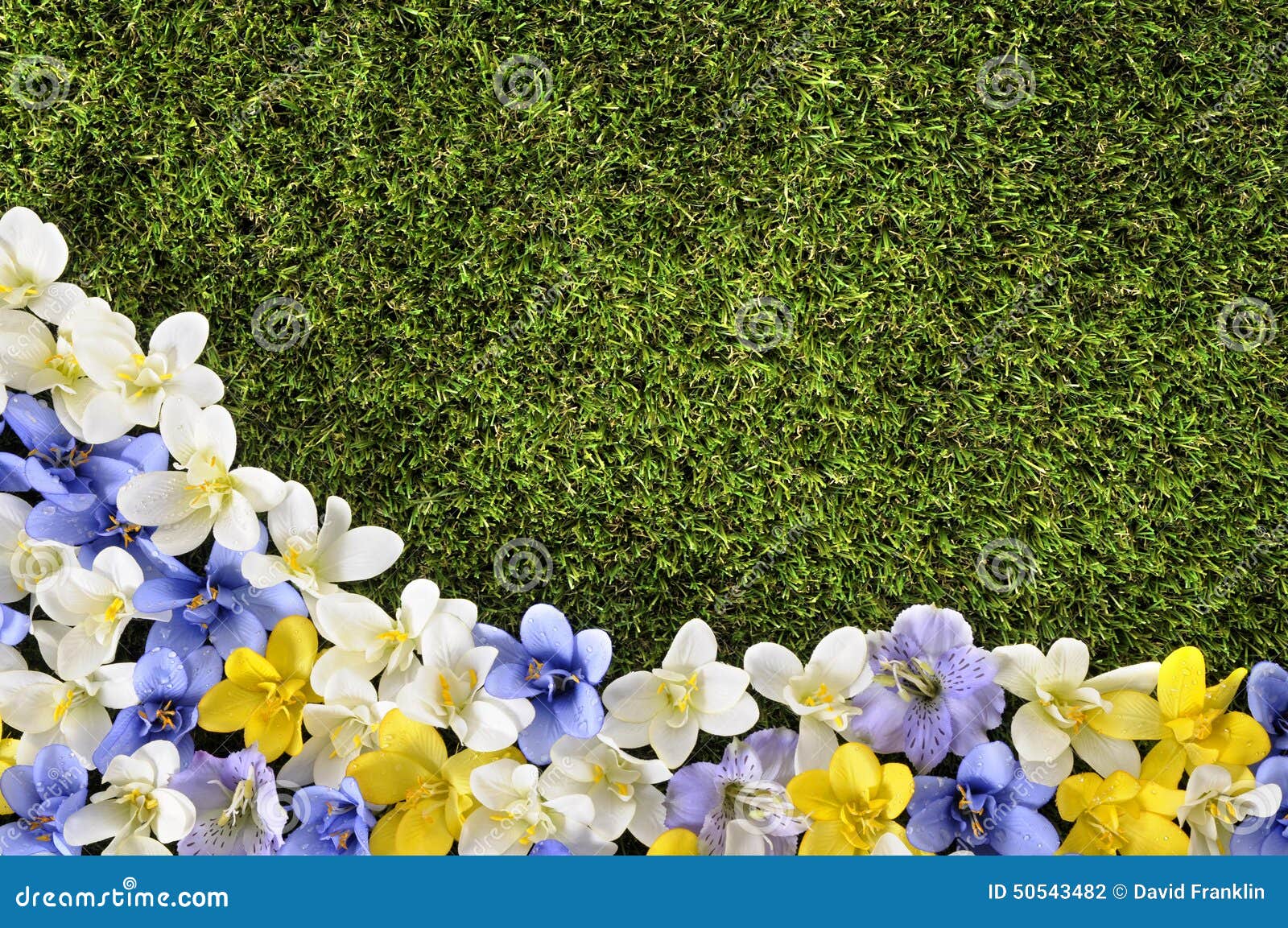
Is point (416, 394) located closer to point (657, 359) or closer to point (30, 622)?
point (657, 359)

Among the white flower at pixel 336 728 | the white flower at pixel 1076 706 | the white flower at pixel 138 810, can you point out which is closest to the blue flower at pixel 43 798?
the white flower at pixel 138 810

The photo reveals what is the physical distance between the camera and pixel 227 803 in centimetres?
142

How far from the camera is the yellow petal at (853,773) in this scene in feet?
4.50

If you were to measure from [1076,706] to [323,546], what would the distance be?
3.65ft

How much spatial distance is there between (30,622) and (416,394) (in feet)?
2.15

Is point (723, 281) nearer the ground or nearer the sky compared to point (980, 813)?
nearer the sky

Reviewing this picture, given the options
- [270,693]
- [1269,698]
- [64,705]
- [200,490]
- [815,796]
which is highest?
[1269,698]

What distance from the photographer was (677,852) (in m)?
1.37

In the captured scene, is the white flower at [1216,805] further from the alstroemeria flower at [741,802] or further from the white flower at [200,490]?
the white flower at [200,490]

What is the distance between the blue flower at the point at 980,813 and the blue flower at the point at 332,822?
30.0 inches

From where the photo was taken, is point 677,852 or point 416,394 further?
point 416,394

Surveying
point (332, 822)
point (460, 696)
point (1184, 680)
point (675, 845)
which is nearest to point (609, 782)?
point (675, 845)

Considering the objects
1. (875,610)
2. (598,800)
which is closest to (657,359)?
(875,610)

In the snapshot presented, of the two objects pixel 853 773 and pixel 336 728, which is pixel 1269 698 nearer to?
pixel 853 773
